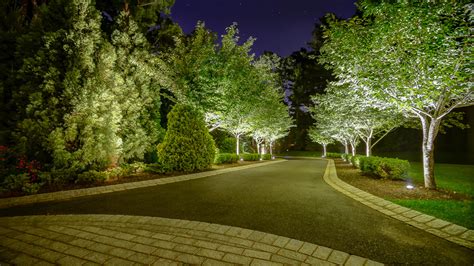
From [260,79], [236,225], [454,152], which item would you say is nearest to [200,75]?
[260,79]

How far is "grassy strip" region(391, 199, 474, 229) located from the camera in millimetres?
4461

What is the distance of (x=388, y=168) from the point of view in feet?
30.6

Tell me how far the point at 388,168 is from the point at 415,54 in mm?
4902

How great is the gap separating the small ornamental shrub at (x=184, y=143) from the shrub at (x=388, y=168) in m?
7.91

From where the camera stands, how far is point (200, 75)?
1485cm

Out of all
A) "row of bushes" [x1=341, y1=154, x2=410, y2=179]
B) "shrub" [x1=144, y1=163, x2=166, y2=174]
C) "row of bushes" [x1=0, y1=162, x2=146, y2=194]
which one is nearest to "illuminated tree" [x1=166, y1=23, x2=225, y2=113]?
"shrub" [x1=144, y1=163, x2=166, y2=174]

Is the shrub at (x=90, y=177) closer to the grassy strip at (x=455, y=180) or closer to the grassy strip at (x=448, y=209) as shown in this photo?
the grassy strip at (x=448, y=209)

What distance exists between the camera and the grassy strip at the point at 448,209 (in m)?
4.46

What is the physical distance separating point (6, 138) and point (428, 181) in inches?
611

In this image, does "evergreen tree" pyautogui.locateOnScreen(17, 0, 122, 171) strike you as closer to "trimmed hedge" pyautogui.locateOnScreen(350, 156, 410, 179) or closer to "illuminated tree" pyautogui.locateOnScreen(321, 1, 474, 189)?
"illuminated tree" pyautogui.locateOnScreen(321, 1, 474, 189)

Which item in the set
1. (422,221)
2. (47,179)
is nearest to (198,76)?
(47,179)

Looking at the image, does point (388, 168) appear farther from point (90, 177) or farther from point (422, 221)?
point (90, 177)

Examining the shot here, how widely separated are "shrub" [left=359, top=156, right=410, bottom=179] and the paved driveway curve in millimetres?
3116

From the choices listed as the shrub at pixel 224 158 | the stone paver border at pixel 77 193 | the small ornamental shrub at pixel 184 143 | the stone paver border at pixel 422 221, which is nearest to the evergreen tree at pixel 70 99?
the stone paver border at pixel 77 193
